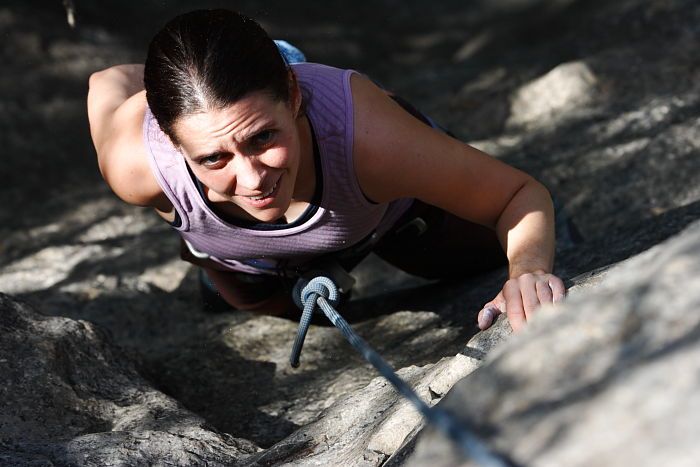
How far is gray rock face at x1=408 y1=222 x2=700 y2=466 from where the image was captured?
82 centimetres

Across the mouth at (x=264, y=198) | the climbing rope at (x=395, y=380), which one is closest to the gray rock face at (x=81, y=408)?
the climbing rope at (x=395, y=380)

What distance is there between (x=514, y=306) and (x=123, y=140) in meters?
1.07

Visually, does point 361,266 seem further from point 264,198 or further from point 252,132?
point 252,132

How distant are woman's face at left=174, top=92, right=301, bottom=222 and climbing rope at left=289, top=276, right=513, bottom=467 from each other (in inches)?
8.8

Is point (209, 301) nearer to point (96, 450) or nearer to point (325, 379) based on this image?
point (325, 379)

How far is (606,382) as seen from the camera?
Answer: 0.89 metres

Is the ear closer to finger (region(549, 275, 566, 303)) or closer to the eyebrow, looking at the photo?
the eyebrow

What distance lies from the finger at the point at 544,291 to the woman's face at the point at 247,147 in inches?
21.8

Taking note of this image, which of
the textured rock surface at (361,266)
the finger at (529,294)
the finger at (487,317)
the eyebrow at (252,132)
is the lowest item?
the textured rock surface at (361,266)

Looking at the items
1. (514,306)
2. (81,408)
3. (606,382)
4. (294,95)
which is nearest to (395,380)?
(606,382)

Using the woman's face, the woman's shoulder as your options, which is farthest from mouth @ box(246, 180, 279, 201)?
the woman's shoulder

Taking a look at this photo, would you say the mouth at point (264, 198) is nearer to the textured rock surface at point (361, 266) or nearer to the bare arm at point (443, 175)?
the bare arm at point (443, 175)

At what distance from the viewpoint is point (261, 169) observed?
1839mm

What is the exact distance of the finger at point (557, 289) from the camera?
1685 mm
